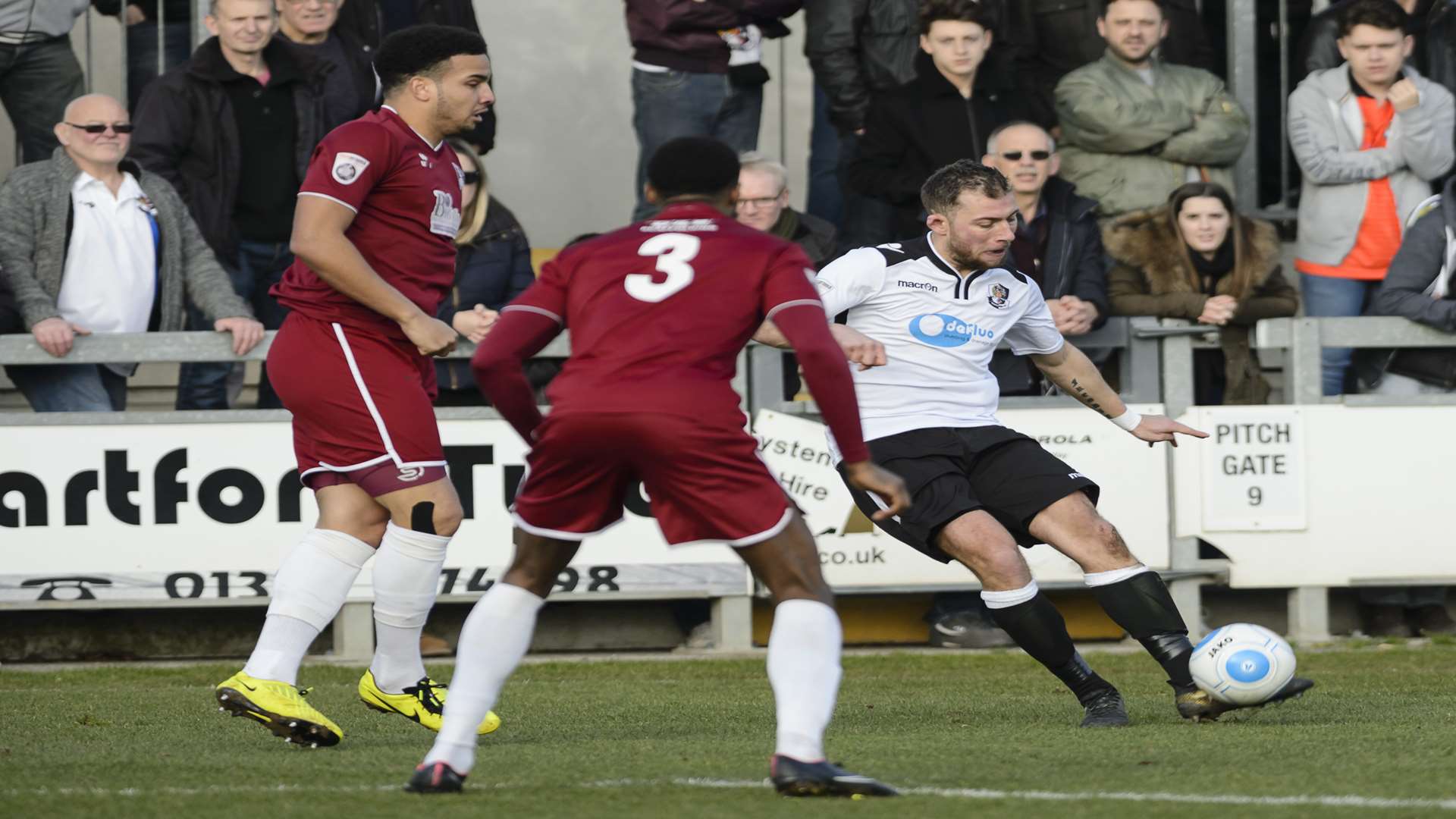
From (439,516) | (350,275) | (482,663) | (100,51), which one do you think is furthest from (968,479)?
(100,51)

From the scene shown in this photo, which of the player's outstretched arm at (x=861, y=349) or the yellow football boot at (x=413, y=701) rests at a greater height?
the player's outstretched arm at (x=861, y=349)

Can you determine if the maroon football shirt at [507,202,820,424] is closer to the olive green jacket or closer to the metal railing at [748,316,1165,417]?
the metal railing at [748,316,1165,417]

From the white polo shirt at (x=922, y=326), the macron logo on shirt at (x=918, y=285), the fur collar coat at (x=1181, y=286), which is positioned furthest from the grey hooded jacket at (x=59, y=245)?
the fur collar coat at (x=1181, y=286)

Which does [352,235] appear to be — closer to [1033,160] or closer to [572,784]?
[572,784]

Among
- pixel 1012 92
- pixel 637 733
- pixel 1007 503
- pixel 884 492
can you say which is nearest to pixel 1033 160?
pixel 1012 92

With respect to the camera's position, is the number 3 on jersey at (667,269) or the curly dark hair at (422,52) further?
the curly dark hair at (422,52)

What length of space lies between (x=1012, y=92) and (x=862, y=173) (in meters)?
0.95

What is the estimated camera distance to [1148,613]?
7184 millimetres

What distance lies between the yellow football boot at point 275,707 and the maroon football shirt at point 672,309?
65.7 inches

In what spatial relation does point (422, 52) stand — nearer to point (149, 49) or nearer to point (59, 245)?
point (59, 245)

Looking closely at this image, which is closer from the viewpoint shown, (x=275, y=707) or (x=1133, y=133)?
(x=275, y=707)

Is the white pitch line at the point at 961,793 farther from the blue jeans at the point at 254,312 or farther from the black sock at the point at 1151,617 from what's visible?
the blue jeans at the point at 254,312

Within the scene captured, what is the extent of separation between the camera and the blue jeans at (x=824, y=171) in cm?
1185

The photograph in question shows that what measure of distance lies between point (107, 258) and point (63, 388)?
2.17 feet
